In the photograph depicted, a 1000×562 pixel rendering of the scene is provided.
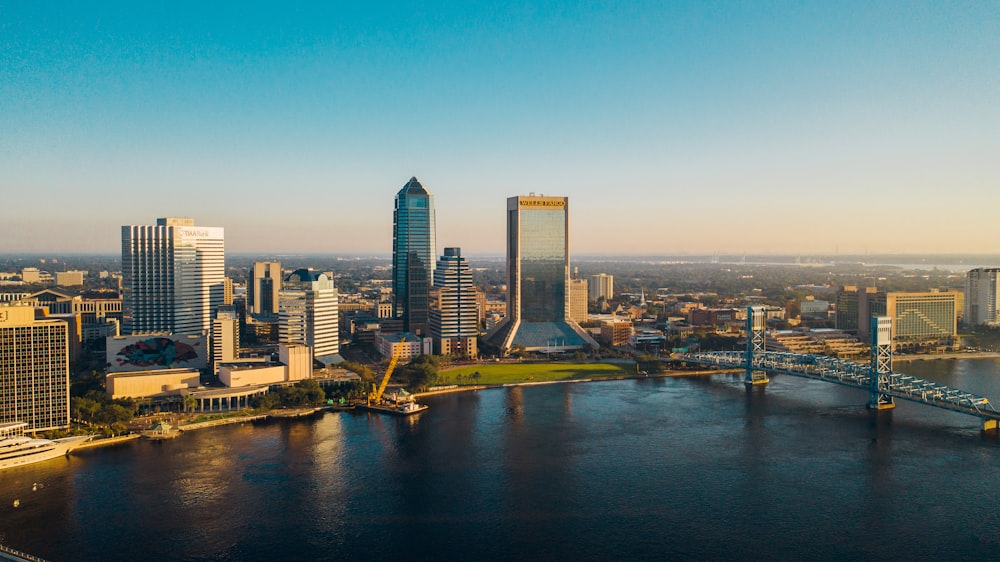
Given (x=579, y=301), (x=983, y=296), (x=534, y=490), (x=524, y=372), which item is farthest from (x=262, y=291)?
(x=983, y=296)

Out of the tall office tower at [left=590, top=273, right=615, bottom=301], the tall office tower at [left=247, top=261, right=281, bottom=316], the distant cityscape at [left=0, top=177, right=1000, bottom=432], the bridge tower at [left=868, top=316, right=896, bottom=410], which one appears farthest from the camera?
the tall office tower at [left=590, top=273, right=615, bottom=301]

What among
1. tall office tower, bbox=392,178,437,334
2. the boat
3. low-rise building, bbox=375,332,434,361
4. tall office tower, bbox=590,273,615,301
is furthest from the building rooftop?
tall office tower, bbox=590,273,615,301

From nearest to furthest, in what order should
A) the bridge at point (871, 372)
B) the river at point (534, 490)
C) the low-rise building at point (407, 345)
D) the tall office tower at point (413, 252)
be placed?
the river at point (534, 490), the bridge at point (871, 372), the low-rise building at point (407, 345), the tall office tower at point (413, 252)

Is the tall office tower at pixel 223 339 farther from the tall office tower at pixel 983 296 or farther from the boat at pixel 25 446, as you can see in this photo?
the tall office tower at pixel 983 296

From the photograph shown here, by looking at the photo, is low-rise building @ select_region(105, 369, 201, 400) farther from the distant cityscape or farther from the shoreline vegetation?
the shoreline vegetation

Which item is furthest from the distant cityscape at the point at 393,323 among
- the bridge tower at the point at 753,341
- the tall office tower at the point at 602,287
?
the tall office tower at the point at 602,287
